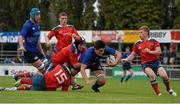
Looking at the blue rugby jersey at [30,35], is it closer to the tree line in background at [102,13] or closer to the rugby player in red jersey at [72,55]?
the rugby player in red jersey at [72,55]

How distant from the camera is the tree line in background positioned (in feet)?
151

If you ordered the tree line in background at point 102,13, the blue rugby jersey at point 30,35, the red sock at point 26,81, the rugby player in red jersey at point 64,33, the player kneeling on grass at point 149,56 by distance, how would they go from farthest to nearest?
the tree line in background at point 102,13
the rugby player in red jersey at point 64,33
the blue rugby jersey at point 30,35
the player kneeling on grass at point 149,56
the red sock at point 26,81

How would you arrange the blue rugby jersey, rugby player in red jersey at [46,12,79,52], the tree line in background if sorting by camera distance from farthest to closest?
→ the tree line in background
rugby player in red jersey at [46,12,79,52]
the blue rugby jersey

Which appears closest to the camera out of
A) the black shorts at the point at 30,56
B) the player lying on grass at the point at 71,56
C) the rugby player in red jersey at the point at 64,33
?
the player lying on grass at the point at 71,56

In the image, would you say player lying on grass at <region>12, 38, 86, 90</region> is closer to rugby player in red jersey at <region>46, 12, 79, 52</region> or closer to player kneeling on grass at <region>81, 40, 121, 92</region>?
player kneeling on grass at <region>81, 40, 121, 92</region>

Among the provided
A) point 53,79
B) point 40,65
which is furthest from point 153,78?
point 40,65

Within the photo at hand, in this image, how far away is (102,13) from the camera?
48469mm

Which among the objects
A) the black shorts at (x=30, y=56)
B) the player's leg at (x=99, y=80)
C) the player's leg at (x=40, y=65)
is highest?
the black shorts at (x=30, y=56)

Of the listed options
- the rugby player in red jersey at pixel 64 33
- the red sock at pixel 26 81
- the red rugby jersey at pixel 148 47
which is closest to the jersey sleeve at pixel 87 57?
the red sock at pixel 26 81

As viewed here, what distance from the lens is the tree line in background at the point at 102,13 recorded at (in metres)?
45.9

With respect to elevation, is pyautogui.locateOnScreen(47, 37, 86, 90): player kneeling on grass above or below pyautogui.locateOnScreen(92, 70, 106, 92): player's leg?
above

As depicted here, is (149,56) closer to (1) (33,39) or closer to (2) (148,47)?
(2) (148,47)

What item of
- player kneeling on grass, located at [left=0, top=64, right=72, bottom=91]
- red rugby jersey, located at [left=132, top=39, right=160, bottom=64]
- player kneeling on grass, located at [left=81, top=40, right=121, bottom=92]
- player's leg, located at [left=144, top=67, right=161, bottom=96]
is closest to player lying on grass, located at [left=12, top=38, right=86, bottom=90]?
player kneeling on grass, located at [left=81, top=40, right=121, bottom=92]

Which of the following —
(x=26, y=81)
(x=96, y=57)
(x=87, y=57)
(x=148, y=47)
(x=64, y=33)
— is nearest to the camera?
(x=87, y=57)
